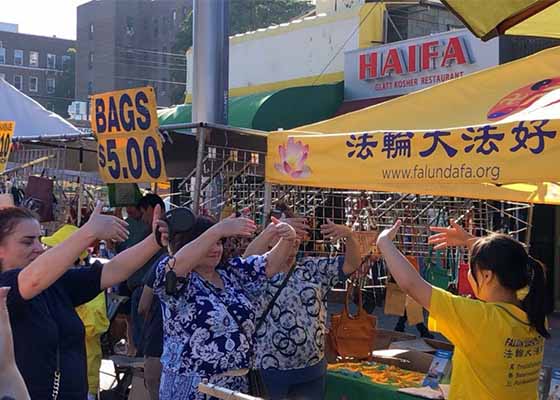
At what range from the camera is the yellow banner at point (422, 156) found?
134 inches

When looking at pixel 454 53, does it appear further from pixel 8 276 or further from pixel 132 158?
pixel 8 276

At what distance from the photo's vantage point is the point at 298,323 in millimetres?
4398

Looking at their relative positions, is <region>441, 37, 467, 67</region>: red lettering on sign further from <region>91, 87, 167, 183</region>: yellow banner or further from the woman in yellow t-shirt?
the woman in yellow t-shirt

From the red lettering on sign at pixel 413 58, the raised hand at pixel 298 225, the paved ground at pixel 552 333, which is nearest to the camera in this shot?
the raised hand at pixel 298 225

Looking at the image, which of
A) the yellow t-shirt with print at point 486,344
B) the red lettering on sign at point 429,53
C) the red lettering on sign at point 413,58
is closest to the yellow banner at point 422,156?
the yellow t-shirt with print at point 486,344

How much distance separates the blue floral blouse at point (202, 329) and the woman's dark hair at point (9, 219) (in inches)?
25.5

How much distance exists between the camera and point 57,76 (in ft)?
221

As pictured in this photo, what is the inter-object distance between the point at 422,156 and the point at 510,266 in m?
1.10

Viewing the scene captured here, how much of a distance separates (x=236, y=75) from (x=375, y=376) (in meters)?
12.8

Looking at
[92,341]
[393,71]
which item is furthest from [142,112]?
[393,71]

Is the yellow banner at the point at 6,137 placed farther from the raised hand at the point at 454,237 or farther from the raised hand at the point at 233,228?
the raised hand at the point at 454,237

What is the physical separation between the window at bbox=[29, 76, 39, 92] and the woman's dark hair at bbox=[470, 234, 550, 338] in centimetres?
6746

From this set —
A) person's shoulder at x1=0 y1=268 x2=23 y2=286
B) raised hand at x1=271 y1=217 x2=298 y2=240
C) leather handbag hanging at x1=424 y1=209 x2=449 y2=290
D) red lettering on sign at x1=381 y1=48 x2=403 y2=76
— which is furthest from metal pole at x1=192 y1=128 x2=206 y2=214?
red lettering on sign at x1=381 y1=48 x2=403 y2=76

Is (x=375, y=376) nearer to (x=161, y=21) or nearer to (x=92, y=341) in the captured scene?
(x=92, y=341)
